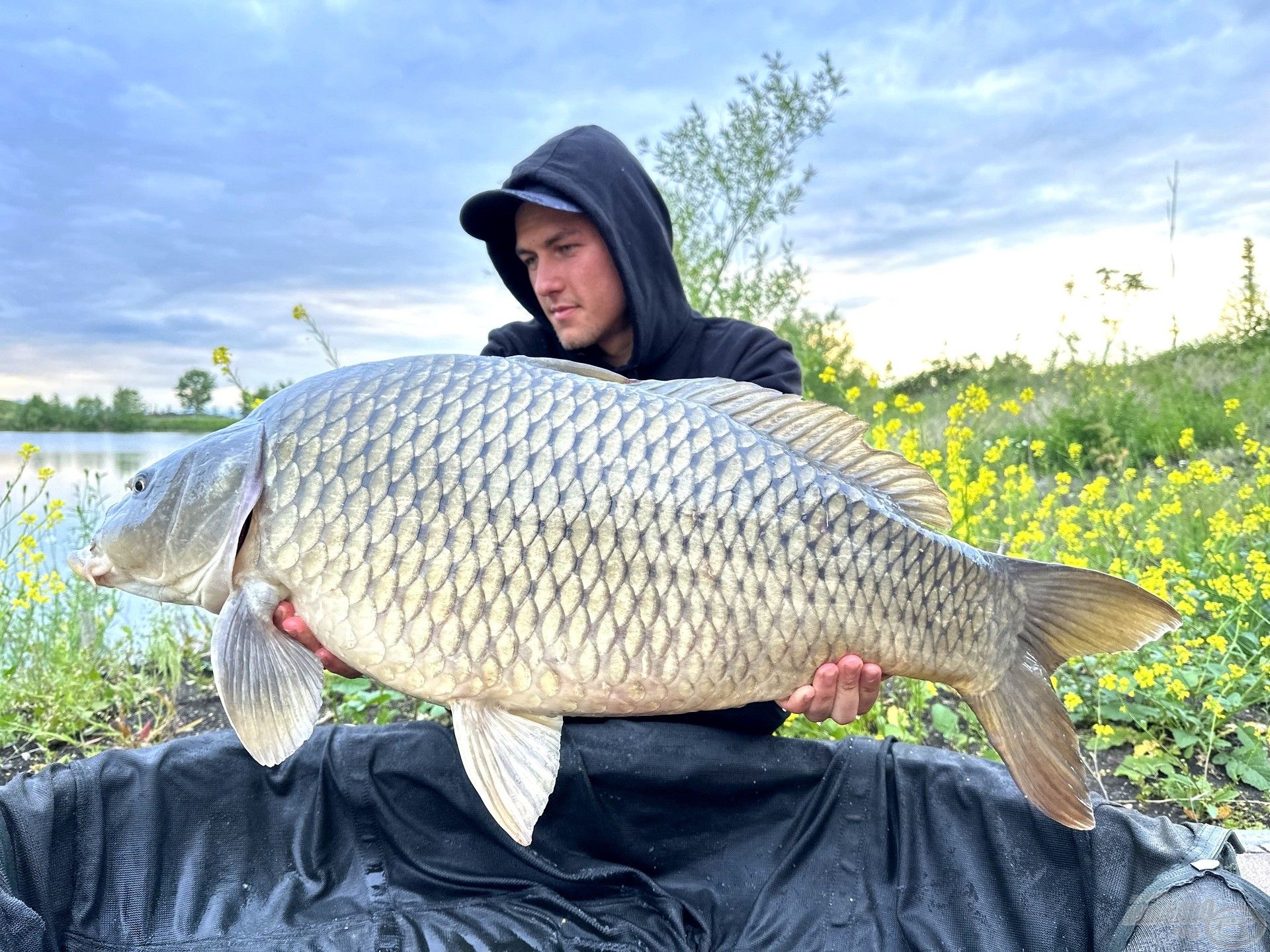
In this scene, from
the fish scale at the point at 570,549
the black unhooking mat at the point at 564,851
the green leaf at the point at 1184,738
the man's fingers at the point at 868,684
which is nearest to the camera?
the fish scale at the point at 570,549

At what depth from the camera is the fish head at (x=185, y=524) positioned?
4.06 feet

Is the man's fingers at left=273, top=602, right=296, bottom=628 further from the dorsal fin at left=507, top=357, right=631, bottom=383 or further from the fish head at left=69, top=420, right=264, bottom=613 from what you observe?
the dorsal fin at left=507, top=357, right=631, bottom=383

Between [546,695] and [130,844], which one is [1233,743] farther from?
[130,844]

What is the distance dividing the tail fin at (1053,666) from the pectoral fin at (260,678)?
0.93m

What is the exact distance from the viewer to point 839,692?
1.31 metres

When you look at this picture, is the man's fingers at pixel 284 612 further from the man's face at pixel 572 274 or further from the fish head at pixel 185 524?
the man's face at pixel 572 274

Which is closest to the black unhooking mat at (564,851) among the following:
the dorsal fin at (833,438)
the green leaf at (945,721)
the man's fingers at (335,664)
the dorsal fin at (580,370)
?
the man's fingers at (335,664)

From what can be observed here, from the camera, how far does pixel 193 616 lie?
301 cm

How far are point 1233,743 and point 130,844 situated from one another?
2163 mm

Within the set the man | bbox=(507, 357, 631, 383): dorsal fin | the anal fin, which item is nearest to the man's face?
the man

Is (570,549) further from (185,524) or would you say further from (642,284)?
(642,284)

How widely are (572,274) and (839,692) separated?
1073 mm

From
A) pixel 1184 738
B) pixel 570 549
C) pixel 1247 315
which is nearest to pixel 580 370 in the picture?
pixel 570 549

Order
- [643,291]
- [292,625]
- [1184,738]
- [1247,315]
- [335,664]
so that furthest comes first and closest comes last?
[1247,315], [643,291], [1184,738], [335,664], [292,625]
